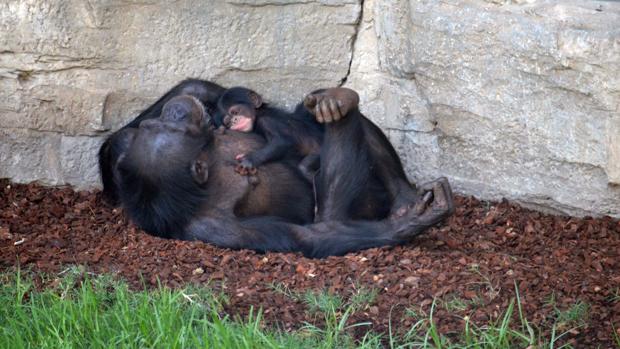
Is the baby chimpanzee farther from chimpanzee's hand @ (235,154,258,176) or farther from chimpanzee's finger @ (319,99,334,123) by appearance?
chimpanzee's finger @ (319,99,334,123)

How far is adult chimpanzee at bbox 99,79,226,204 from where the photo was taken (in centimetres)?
571

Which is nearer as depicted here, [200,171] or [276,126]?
[200,171]

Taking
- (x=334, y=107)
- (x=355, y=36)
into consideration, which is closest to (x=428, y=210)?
(x=334, y=107)

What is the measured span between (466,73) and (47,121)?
7.75ft

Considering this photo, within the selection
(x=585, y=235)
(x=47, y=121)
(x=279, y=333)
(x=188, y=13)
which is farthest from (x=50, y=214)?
(x=585, y=235)

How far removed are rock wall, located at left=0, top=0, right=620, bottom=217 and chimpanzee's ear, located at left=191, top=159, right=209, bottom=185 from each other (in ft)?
2.25

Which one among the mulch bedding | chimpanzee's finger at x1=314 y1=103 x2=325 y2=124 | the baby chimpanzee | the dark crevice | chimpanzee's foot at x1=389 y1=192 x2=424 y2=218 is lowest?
the mulch bedding

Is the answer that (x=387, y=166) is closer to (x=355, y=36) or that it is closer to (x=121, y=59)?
(x=355, y=36)

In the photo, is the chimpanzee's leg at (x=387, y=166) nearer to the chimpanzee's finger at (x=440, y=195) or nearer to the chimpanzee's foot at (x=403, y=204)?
the chimpanzee's foot at (x=403, y=204)

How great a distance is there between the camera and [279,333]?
4031 millimetres

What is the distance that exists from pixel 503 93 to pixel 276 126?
4.14ft

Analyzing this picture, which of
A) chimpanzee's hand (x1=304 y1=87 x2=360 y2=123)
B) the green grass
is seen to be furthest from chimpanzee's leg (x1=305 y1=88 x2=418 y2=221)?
the green grass

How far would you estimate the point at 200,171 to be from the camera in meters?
5.38

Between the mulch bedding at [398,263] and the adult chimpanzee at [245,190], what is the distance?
16cm
